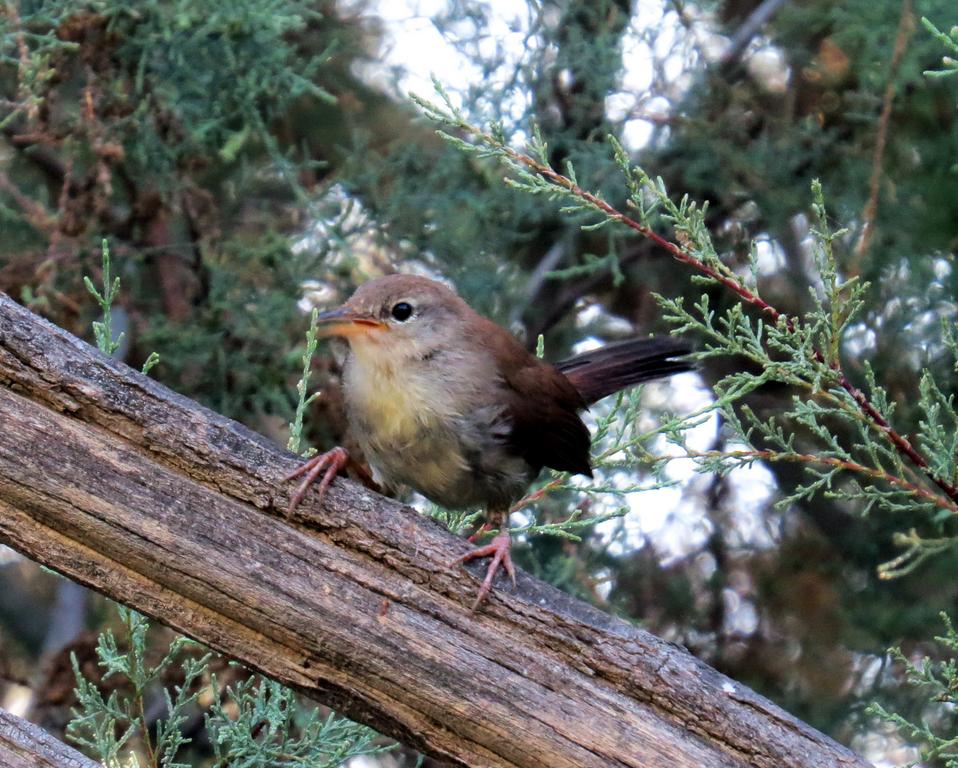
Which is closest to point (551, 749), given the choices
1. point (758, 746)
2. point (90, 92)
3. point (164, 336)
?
point (758, 746)

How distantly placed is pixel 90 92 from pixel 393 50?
1447 mm

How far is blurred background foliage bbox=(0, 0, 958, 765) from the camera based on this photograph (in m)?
4.98

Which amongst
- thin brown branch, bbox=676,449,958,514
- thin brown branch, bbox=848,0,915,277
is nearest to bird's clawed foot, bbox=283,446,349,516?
thin brown branch, bbox=676,449,958,514

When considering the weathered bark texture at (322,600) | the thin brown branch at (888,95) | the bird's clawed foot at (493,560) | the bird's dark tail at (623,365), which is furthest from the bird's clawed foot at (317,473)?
the thin brown branch at (888,95)

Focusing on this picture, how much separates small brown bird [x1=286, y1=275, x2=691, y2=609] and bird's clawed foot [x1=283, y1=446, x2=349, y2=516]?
766 millimetres

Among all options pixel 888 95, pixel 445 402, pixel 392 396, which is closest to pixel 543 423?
pixel 445 402

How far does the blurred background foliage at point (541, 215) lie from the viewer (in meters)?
4.98

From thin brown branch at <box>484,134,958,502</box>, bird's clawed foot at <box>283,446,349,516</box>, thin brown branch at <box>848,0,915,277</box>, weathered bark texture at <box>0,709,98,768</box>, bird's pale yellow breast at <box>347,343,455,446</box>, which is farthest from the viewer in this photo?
thin brown branch at <box>848,0,915,277</box>

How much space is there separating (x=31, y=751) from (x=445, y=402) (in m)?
1.68

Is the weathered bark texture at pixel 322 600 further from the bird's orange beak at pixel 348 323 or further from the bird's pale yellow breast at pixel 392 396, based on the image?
the bird's orange beak at pixel 348 323

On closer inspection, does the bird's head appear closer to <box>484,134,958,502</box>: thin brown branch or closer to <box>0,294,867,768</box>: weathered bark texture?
<box>484,134,958,502</box>: thin brown branch

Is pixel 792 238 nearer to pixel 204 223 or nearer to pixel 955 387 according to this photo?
pixel 955 387

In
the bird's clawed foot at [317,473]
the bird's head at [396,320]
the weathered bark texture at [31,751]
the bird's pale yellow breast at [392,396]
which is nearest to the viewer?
the weathered bark texture at [31,751]

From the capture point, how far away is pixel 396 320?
415cm
